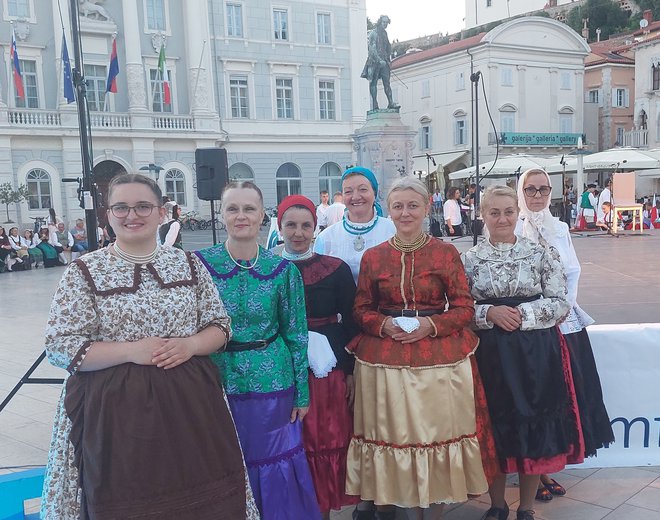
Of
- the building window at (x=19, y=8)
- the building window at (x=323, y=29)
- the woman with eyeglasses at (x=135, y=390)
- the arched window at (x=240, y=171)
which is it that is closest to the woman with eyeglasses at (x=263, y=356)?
the woman with eyeglasses at (x=135, y=390)

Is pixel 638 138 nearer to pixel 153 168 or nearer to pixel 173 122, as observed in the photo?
pixel 173 122

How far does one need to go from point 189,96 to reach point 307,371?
2643cm

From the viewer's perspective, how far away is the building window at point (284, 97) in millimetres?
29109

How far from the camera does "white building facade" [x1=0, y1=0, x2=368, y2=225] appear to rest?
2470 cm

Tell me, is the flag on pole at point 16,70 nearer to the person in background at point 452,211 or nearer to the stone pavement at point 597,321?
the stone pavement at point 597,321

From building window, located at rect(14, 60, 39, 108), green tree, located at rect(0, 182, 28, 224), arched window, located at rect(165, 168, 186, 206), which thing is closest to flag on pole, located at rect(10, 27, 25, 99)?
building window, located at rect(14, 60, 39, 108)

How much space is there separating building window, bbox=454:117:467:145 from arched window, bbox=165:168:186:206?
16.5 metres

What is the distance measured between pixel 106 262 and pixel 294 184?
1102 inches

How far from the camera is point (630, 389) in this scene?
3828 mm

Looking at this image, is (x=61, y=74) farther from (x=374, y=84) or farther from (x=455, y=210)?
(x=455, y=210)

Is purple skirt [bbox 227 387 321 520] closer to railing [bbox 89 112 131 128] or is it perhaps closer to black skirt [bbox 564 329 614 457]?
black skirt [bbox 564 329 614 457]

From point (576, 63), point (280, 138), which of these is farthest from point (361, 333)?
point (576, 63)

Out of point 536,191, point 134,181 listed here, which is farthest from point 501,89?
point 134,181

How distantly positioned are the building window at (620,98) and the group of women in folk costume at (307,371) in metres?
40.9
